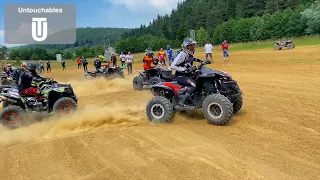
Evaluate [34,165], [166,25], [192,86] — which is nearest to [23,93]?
[34,165]

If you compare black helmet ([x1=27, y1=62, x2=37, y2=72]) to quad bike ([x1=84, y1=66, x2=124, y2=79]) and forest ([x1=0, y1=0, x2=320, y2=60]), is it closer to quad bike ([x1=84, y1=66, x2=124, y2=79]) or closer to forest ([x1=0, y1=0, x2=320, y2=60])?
quad bike ([x1=84, y1=66, x2=124, y2=79])

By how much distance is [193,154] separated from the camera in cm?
506

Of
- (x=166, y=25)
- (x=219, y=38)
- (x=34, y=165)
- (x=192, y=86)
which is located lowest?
(x=34, y=165)

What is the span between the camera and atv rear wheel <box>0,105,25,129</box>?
814cm

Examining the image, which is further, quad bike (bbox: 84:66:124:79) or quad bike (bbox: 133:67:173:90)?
quad bike (bbox: 84:66:124:79)

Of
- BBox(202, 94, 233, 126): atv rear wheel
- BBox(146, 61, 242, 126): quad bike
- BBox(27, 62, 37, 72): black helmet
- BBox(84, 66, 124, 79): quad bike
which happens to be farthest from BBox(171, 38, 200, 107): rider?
BBox(84, 66, 124, 79): quad bike

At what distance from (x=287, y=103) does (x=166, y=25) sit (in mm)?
141086

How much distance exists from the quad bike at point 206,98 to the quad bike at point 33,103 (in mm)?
2847

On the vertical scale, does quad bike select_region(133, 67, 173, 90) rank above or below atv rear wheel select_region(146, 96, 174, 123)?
above

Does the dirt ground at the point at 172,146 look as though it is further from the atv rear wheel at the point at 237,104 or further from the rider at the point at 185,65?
the rider at the point at 185,65

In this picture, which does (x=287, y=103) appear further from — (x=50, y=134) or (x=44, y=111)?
(x=44, y=111)

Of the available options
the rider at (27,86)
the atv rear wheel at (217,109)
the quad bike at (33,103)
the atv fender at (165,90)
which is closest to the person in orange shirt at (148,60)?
the quad bike at (33,103)

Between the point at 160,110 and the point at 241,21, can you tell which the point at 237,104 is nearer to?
the point at 160,110

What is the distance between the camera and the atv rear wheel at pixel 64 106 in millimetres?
8703
